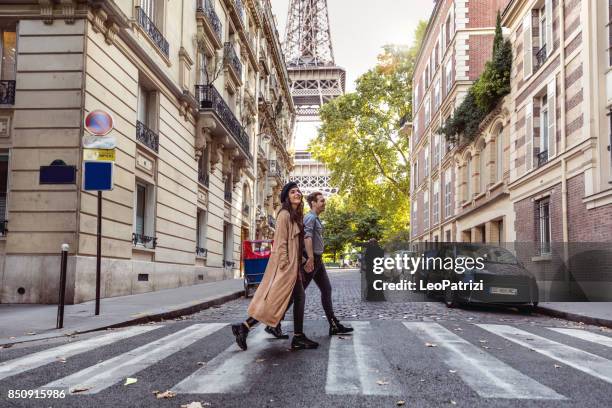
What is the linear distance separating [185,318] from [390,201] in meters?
35.5

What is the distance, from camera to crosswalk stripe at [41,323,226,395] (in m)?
4.22

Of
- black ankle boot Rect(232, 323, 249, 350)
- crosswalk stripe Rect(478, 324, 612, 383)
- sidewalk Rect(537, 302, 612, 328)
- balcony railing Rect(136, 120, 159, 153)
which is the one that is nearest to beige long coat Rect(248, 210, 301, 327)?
black ankle boot Rect(232, 323, 249, 350)

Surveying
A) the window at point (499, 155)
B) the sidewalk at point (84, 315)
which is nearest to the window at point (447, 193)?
the window at point (499, 155)

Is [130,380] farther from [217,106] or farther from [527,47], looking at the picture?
[217,106]

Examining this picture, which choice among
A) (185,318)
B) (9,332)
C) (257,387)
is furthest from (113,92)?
(257,387)

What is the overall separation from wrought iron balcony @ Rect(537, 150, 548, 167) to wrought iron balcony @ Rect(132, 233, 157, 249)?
10987 millimetres

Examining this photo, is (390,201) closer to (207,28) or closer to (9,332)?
(207,28)

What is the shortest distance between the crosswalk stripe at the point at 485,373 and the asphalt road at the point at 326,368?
0.01 meters

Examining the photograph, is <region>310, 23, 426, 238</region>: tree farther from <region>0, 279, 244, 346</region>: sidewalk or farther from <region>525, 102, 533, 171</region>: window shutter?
<region>0, 279, 244, 346</region>: sidewalk

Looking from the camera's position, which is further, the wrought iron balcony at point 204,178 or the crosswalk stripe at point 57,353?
the wrought iron balcony at point 204,178

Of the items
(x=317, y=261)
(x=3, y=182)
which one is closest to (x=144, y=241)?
(x=3, y=182)

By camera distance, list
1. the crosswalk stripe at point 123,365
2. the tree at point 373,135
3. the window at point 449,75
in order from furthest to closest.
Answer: the tree at point 373,135, the window at point 449,75, the crosswalk stripe at point 123,365

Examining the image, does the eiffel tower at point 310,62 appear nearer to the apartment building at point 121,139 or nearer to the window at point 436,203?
the window at point 436,203

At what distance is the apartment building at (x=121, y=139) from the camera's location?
11172 mm
